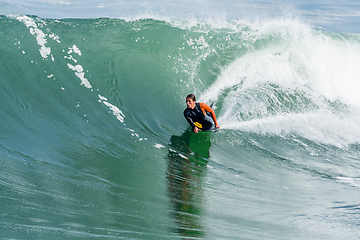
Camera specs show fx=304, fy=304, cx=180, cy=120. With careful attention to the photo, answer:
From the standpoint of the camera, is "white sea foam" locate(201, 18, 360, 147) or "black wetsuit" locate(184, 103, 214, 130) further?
"white sea foam" locate(201, 18, 360, 147)

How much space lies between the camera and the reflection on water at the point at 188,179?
3735 mm

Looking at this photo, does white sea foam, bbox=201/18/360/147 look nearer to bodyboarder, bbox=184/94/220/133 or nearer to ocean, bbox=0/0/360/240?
ocean, bbox=0/0/360/240

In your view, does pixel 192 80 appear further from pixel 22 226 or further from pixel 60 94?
pixel 22 226

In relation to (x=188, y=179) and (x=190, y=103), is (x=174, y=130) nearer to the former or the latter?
(x=190, y=103)

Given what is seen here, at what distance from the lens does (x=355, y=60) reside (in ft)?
42.8

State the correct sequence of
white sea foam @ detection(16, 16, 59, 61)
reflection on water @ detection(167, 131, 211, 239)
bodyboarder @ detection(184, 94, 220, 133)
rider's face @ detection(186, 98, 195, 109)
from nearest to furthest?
1. reflection on water @ detection(167, 131, 211, 239)
2. rider's face @ detection(186, 98, 195, 109)
3. bodyboarder @ detection(184, 94, 220, 133)
4. white sea foam @ detection(16, 16, 59, 61)

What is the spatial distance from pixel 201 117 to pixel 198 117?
0.07m

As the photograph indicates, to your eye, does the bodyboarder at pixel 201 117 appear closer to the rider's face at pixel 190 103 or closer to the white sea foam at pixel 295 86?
the rider's face at pixel 190 103

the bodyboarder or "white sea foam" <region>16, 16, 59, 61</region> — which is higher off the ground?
"white sea foam" <region>16, 16, 59, 61</region>

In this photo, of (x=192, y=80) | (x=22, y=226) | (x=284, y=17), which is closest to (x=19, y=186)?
(x=22, y=226)

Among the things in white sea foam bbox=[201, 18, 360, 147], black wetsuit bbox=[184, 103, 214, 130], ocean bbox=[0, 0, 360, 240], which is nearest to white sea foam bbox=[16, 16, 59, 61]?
ocean bbox=[0, 0, 360, 240]

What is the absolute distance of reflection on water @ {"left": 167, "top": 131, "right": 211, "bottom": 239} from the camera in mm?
3735

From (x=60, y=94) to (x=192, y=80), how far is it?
4.06 meters

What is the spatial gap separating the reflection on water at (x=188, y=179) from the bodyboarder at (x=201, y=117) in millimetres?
421
